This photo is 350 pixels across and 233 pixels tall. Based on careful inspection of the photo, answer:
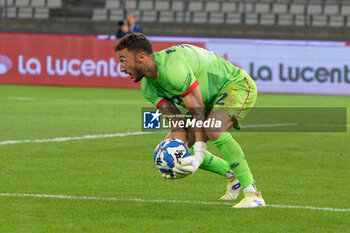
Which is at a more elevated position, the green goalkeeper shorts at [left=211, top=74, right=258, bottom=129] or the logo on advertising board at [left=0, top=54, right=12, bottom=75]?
the green goalkeeper shorts at [left=211, top=74, right=258, bottom=129]

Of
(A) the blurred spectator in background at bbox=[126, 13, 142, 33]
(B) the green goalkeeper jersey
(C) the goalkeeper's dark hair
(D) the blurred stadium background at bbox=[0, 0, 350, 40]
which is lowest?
(D) the blurred stadium background at bbox=[0, 0, 350, 40]

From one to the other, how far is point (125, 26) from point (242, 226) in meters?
19.7

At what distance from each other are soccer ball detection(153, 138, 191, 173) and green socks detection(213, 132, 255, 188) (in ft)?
1.14

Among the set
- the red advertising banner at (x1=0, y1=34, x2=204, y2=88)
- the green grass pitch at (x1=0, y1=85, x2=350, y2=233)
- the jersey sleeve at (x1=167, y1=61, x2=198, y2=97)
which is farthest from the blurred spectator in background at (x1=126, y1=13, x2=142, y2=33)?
the jersey sleeve at (x1=167, y1=61, x2=198, y2=97)

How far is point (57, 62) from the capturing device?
25703mm

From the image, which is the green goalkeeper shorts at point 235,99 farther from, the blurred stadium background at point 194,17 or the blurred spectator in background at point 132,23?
the blurred stadium background at point 194,17

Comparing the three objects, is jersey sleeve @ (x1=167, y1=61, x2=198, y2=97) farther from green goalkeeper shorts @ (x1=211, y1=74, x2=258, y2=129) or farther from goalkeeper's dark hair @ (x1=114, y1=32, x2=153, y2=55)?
green goalkeeper shorts @ (x1=211, y1=74, x2=258, y2=129)

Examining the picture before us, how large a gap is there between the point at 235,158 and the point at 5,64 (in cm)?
1957

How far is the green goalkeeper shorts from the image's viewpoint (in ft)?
24.1

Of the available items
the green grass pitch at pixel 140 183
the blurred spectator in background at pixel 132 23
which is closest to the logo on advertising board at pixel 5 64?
the blurred spectator in background at pixel 132 23

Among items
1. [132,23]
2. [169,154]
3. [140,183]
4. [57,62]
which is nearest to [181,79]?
[169,154]

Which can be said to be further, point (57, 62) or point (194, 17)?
point (194, 17)

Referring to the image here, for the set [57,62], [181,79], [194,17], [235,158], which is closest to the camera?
[181,79]

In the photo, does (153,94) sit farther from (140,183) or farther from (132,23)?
(132,23)
